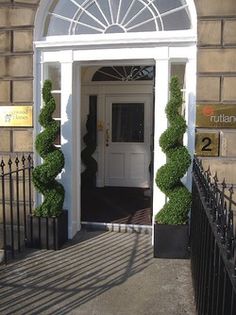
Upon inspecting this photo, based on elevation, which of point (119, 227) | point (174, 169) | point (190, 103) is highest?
point (190, 103)

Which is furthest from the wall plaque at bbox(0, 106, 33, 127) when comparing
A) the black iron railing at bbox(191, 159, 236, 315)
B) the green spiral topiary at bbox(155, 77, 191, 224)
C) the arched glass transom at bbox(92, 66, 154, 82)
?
the arched glass transom at bbox(92, 66, 154, 82)

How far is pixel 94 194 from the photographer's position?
25.3 ft

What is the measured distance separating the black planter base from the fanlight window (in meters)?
2.46

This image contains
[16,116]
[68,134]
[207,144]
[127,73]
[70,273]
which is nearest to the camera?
[70,273]

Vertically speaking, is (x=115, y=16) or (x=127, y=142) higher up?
(x=115, y=16)

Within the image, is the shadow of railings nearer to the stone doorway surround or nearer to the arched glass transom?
the stone doorway surround

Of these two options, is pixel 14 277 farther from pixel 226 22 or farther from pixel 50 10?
pixel 226 22

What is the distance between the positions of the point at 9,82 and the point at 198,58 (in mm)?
2516

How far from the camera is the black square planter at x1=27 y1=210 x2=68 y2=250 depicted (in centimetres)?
476

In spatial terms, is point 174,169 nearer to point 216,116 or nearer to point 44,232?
point 216,116

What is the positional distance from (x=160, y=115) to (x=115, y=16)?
1418mm

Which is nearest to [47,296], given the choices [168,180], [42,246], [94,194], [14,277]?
[14,277]

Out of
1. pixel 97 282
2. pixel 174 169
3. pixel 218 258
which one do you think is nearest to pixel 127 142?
pixel 174 169

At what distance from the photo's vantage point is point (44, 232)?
4.78 metres
